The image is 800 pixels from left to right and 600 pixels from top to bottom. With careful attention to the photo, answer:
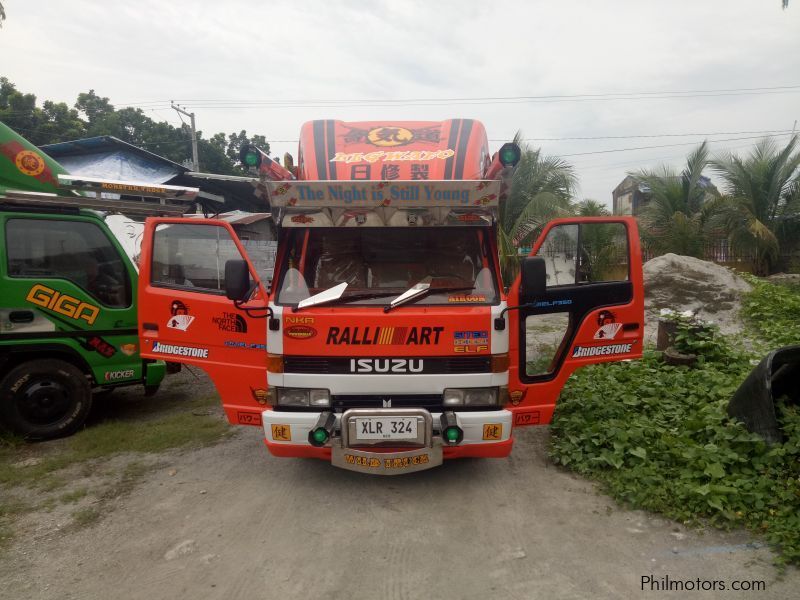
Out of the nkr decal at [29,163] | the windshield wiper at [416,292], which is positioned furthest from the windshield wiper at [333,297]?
the nkr decal at [29,163]

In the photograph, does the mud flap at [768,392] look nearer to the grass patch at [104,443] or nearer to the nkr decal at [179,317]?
the nkr decal at [179,317]

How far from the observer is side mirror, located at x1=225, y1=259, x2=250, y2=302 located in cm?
379

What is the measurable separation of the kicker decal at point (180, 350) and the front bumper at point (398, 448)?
93 centimetres

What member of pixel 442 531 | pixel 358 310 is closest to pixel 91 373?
pixel 358 310

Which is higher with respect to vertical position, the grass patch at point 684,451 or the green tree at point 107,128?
the green tree at point 107,128

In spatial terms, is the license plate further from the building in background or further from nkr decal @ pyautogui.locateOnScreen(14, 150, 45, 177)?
the building in background

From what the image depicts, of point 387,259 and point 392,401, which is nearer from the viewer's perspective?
point 392,401

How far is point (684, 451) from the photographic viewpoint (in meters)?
3.79

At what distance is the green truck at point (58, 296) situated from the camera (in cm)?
488

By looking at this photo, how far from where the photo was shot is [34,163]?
5.21 metres

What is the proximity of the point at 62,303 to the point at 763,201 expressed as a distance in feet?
48.3

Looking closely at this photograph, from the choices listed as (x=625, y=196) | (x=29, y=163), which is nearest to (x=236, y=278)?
(x=29, y=163)

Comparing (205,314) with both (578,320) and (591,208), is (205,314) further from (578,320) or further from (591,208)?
(591,208)

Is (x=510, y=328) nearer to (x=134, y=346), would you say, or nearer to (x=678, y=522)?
(x=678, y=522)
